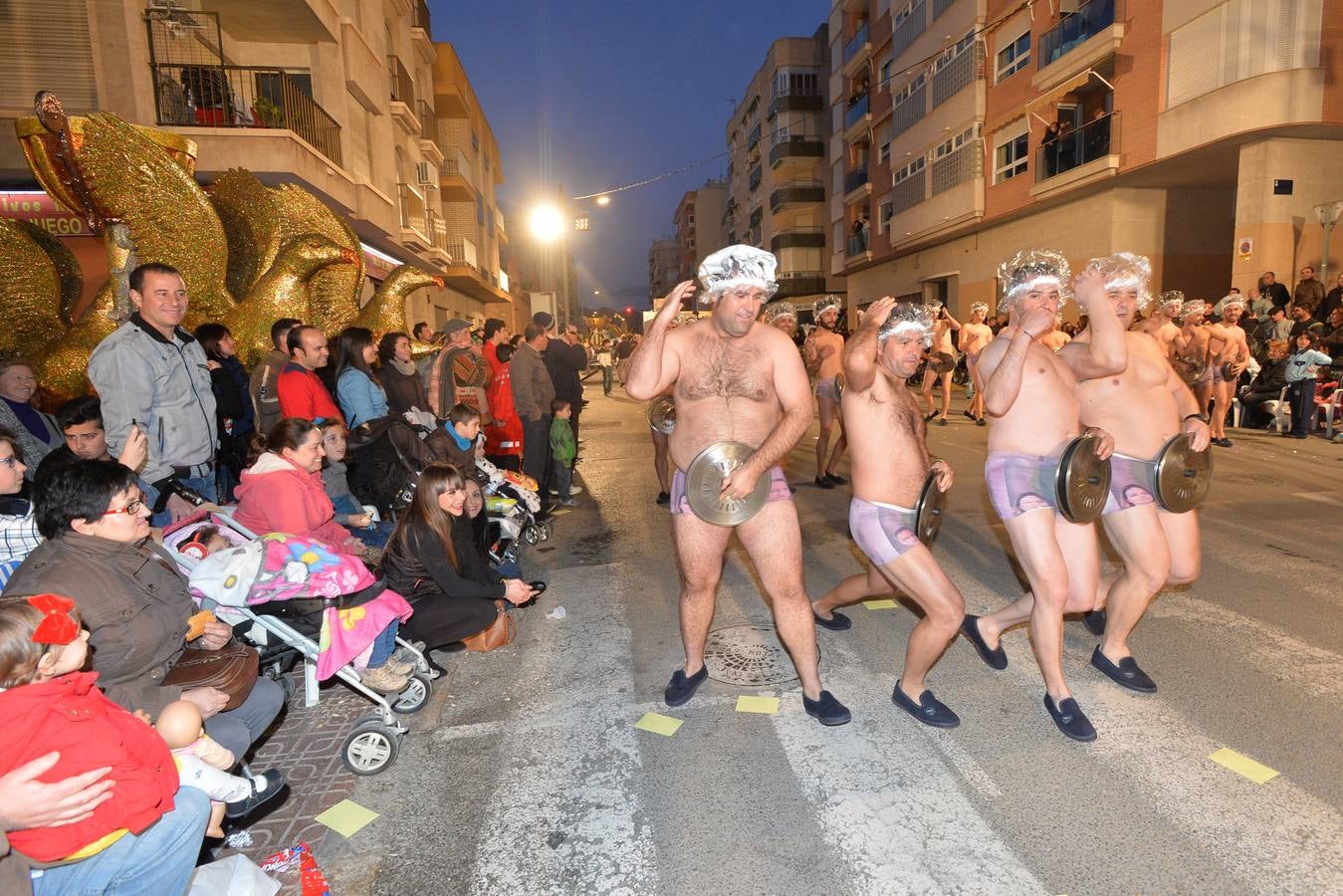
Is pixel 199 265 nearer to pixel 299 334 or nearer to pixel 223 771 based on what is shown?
pixel 299 334

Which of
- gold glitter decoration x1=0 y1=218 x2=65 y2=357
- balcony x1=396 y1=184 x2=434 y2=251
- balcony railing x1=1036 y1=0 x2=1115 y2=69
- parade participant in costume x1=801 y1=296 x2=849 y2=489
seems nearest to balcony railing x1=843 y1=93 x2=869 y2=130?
balcony railing x1=1036 y1=0 x2=1115 y2=69

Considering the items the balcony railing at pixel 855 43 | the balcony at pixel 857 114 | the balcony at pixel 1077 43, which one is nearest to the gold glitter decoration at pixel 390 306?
the balcony at pixel 1077 43

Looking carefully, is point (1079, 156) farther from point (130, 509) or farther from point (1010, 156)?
point (130, 509)

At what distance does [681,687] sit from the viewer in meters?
3.84

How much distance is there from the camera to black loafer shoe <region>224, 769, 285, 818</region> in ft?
9.16

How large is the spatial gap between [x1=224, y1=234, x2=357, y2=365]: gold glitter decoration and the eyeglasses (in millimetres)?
5496

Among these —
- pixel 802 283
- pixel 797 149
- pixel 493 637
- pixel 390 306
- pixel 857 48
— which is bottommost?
pixel 493 637

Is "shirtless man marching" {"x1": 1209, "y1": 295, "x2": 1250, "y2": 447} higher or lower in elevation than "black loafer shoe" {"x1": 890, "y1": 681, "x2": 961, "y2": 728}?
higher

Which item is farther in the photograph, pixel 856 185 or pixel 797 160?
pixel 797 160

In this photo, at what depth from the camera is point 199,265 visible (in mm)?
7586

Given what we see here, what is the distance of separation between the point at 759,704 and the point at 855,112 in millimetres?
36857

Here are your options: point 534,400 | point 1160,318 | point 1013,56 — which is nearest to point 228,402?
point 534,400

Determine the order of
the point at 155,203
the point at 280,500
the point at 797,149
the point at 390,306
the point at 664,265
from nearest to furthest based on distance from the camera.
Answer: the point at 280,500 → the point at 155,203 → the point at 390,306 → the point at 797,149 → the point at 664,265

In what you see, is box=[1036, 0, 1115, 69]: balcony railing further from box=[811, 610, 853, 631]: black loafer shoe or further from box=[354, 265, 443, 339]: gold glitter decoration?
box=[811, 610, 853, 631]: black loafer shoe
